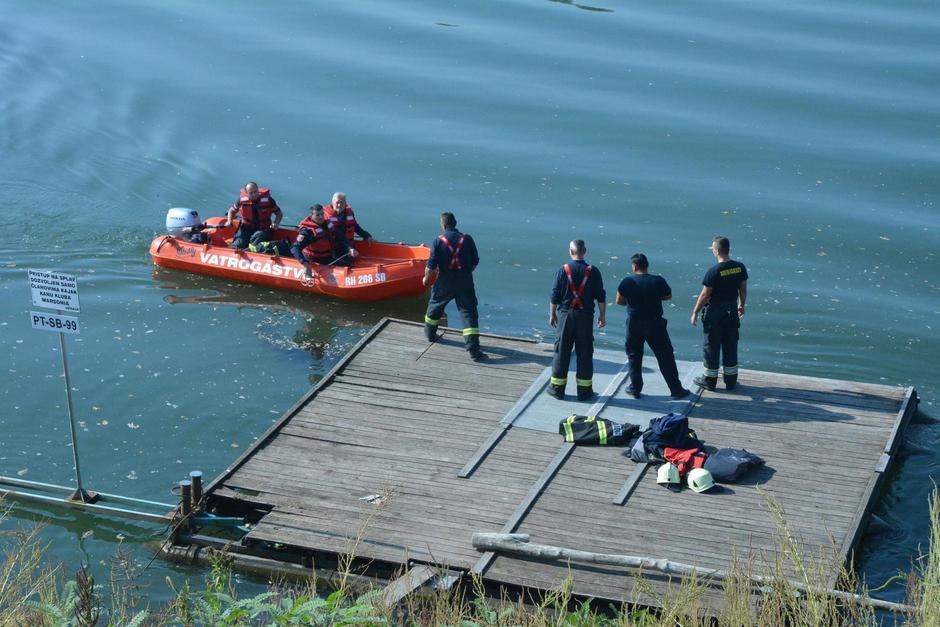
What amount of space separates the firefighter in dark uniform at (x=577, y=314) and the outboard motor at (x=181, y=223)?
769 cm

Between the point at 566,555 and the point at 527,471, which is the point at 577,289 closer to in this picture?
the point at 527,471

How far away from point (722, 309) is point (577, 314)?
4.47 feet

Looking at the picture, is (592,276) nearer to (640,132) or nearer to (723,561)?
(723,561)

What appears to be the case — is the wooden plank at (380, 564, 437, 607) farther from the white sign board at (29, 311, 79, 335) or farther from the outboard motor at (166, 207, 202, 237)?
the outboard motor at (166, 207, 202, 237)

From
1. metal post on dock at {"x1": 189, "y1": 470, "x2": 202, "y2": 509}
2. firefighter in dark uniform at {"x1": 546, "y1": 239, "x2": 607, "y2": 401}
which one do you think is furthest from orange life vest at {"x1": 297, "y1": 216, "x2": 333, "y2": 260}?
metal post on dock at {"x1": 189, "y1": 470, "x2": 202, "y2": 509}

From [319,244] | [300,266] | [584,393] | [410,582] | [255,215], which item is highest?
[255,215]

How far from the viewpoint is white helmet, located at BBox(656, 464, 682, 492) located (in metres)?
10.2

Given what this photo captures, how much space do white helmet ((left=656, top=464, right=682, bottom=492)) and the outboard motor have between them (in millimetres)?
9467

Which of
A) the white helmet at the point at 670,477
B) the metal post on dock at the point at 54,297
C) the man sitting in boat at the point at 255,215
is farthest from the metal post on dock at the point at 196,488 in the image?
the man sitting in boat at the point at 255,215

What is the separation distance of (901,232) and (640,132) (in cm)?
549

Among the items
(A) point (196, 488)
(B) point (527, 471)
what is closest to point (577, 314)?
(B) point (527, 471)

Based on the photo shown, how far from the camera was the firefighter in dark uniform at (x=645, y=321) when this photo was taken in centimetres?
1112

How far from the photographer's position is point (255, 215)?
1681cm

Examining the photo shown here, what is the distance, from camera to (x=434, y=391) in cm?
1212
